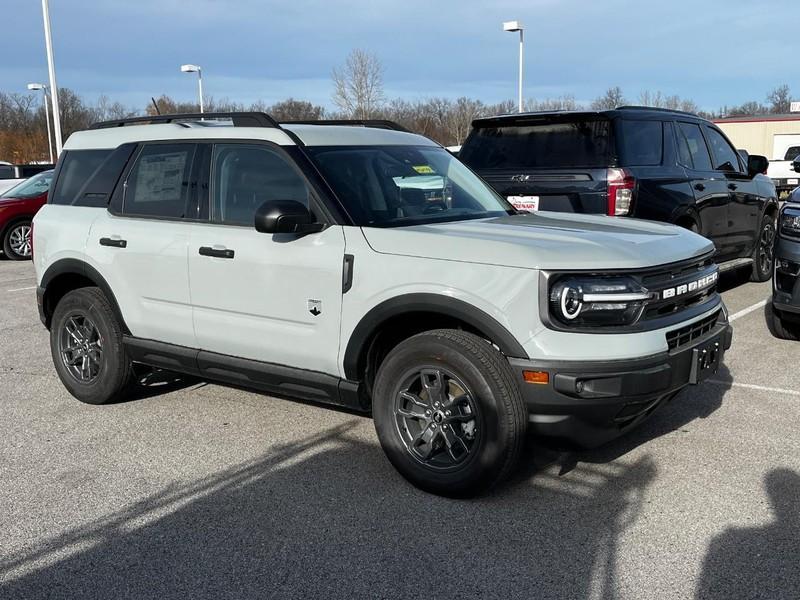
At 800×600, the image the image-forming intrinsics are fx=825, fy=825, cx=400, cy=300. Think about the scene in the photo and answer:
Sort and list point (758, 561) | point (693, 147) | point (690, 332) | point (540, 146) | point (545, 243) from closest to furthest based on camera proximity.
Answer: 1. point (758, 561)
2. point (545, 243)
3. point (690, 332)
4. point (540, 146)
5. point (693, 147)

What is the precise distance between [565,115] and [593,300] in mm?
4452

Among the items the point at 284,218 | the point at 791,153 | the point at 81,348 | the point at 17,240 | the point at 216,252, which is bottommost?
the point at 17,240

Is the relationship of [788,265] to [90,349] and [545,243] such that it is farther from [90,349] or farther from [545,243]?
[90,349]

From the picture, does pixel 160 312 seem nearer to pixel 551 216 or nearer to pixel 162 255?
pixel 162 255

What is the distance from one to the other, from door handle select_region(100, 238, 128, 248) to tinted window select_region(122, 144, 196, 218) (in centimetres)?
20

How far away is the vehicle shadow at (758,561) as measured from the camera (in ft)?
10.2

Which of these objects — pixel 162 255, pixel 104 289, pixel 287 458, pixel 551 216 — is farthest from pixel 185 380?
pixel 551 216

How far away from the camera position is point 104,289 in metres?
5.42


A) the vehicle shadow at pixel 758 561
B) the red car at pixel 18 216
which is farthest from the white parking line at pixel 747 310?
the red car at pixel 18 216

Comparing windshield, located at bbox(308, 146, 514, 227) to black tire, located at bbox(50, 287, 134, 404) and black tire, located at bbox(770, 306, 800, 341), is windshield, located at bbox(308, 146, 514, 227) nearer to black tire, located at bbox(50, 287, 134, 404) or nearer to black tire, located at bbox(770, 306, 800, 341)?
black tire, located at bbox(50, 287, 134, 404)

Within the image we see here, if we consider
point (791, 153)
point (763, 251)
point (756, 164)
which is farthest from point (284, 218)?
point (791, 153)

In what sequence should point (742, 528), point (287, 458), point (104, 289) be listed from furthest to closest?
point (104, 289)
point (287, 458)
point (742, 528)

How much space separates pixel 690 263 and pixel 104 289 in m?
3.63

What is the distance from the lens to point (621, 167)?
7.23 meters
